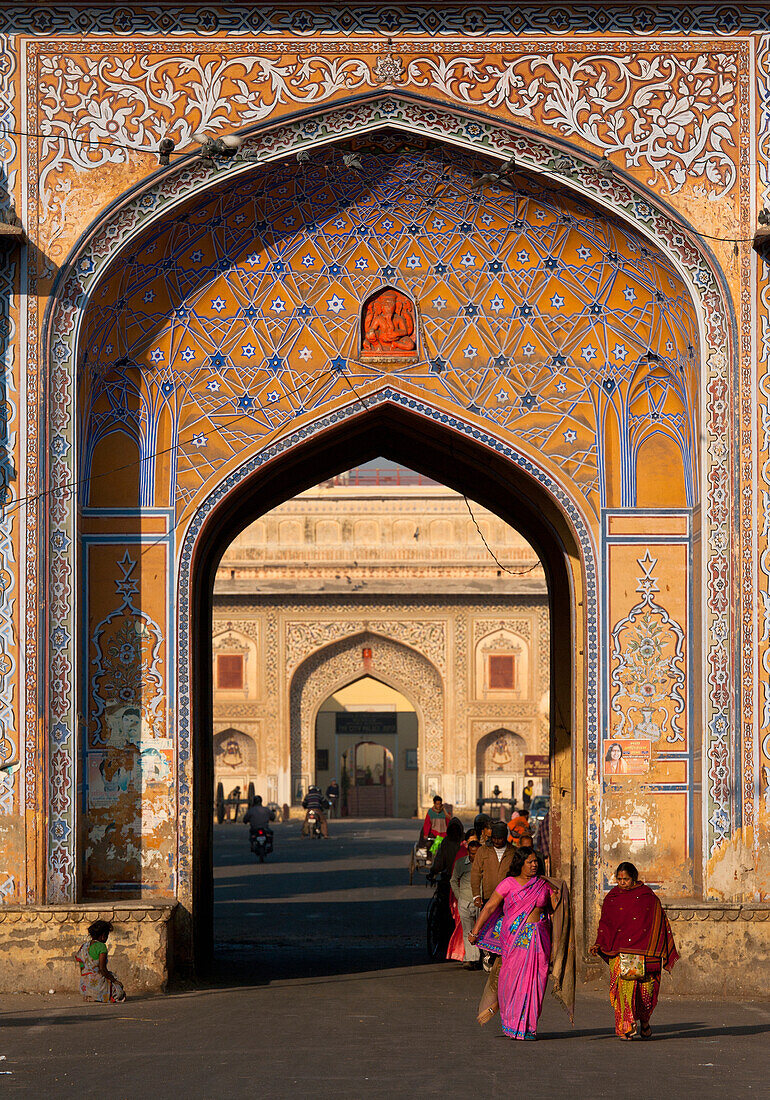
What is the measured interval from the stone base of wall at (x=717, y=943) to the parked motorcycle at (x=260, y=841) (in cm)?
1194

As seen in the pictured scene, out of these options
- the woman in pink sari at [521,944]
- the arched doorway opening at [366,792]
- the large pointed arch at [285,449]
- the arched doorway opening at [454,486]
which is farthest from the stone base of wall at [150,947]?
the arched doorway opening at [366,792]

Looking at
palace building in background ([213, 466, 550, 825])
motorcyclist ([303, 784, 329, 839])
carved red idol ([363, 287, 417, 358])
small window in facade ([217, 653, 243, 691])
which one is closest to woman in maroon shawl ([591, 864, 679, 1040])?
carved red idol ([363, 287, 417, 358])

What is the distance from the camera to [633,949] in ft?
23.0

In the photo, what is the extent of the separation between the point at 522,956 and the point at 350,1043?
868mm

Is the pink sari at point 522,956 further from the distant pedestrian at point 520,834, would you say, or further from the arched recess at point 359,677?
the arched recess at point 359,677

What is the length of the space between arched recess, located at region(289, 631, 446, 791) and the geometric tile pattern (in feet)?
67.8

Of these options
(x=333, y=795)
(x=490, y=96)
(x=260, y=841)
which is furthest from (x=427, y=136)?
(x=333, y=795)

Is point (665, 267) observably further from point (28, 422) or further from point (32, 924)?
point (32, 924)

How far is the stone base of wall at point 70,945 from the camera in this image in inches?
325

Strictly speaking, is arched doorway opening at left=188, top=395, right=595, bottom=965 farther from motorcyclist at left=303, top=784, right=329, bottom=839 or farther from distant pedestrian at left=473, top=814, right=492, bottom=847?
motorcyclist at left=303, top=784, right=329, bottom=839

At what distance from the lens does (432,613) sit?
29.8 metres

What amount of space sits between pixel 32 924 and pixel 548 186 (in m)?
5.02

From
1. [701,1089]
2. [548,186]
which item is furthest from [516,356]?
[701,1089]

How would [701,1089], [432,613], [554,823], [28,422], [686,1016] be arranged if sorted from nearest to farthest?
[701,1089]
[686,1016]
[28,422]
[554,823]
[432,613]
